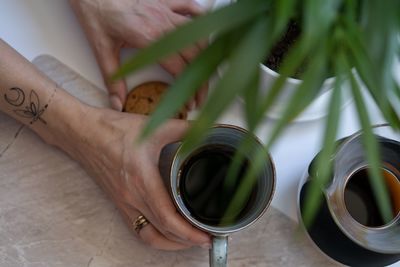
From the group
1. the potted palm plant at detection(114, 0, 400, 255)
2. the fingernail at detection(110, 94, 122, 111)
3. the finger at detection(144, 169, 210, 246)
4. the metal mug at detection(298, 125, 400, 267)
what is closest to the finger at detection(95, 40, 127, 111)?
the fingernail at detection(110, 94, 122, 111)

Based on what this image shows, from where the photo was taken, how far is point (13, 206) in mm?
649

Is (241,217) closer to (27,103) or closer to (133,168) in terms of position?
(133,168)

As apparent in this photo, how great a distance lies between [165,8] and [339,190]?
0.29m

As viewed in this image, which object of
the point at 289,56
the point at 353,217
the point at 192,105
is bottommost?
the point at 353,217

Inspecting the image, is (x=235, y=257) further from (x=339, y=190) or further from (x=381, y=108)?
(x=381, y=108)

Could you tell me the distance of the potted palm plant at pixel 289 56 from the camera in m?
0.27

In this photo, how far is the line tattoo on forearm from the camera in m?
0.65

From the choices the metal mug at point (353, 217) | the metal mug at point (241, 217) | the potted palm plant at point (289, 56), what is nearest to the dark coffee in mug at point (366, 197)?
the metal mug at point (353, 217)

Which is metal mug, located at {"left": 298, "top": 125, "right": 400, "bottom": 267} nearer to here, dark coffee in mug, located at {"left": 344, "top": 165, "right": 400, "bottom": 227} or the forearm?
dark coffee in mug, located at {"left": 344, "top": 165, "right": 400, "bottom": 227}

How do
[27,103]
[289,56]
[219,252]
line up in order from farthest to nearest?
1. [27,103]
2. [219,252]
3. [289,56]

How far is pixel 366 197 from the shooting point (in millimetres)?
615

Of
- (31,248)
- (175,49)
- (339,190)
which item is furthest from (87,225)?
(175,49)

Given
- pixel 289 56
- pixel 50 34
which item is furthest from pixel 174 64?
pixel 289 56

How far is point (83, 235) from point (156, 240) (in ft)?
0.28
